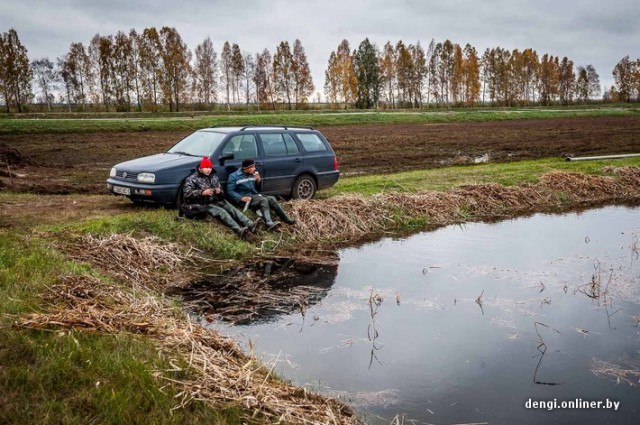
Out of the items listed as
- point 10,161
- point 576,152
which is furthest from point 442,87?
point 10,161

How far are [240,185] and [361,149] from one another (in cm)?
1700

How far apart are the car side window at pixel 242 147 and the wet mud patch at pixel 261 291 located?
10.2ft

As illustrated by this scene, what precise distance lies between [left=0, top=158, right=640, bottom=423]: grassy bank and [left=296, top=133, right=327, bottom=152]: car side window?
4.38 feet

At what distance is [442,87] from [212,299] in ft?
297

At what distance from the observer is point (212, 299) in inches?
348

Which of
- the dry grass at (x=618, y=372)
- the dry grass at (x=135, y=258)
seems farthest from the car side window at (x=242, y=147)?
the dry grass at (x=618, y=372)

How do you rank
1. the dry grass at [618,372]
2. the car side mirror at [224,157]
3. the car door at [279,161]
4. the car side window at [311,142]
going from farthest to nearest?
the car side window at [311,142]
the car door at [279,161]
the car side mirror at [224,157]
the dry grass at [618,372]

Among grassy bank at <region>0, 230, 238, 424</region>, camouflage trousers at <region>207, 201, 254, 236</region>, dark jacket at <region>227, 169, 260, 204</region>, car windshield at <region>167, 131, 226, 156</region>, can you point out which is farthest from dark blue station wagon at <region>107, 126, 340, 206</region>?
grassy bank at <region>0, 230, 238, 424</region>

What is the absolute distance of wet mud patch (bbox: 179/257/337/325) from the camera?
8.32 meters

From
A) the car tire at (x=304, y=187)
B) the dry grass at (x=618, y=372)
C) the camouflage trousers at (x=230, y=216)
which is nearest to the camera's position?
the dry grass at (x=618, y=372)

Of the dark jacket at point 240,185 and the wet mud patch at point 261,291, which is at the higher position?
the dark jacket at point 240,185

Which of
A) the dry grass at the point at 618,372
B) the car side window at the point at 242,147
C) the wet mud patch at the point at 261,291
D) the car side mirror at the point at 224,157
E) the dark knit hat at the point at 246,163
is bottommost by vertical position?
the dry grass at the point at 618,372

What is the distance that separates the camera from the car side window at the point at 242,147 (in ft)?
42.0

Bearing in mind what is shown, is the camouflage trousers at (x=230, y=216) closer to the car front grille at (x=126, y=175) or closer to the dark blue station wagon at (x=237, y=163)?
the dark blue station wagon at (x=237, y=163)
